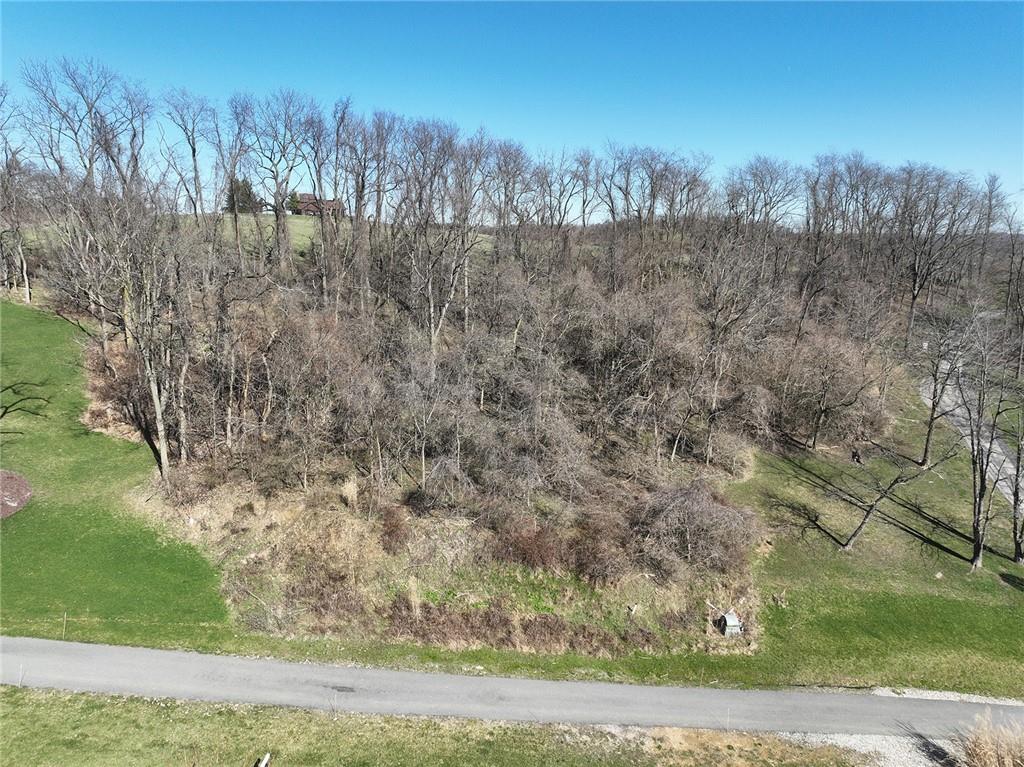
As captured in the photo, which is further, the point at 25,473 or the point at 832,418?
the point at 832,418

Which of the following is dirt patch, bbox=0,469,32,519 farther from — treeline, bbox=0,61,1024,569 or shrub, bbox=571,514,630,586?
shrub, bbox=571,514,630,586

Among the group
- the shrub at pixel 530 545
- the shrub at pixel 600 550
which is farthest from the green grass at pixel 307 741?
the shrub at pixel 530 545

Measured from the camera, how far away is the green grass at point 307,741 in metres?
12.6

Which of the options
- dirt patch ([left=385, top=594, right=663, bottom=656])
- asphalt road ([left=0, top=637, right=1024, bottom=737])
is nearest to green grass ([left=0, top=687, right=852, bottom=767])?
asphalt road ([left=0, top=637, right=1024, bottom=737])

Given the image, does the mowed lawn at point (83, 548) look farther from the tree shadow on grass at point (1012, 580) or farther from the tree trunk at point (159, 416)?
the tree shadow on grass at point (1012, 580)

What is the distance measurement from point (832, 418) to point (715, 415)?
8985mm

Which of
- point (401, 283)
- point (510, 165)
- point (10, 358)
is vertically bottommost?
point (10, 358)

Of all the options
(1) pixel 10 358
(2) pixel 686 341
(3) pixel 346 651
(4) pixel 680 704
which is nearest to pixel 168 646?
(3) pixel 346 651

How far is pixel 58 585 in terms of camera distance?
1783 centimetres

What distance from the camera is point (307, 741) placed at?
527 inches

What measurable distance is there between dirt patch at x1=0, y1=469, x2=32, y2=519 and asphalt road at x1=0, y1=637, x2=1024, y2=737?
24.9ft

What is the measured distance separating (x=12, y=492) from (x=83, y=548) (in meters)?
4.94

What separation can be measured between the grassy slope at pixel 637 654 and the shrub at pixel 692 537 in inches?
77.4

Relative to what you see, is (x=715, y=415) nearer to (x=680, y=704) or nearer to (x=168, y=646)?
(x=680, y=704)
